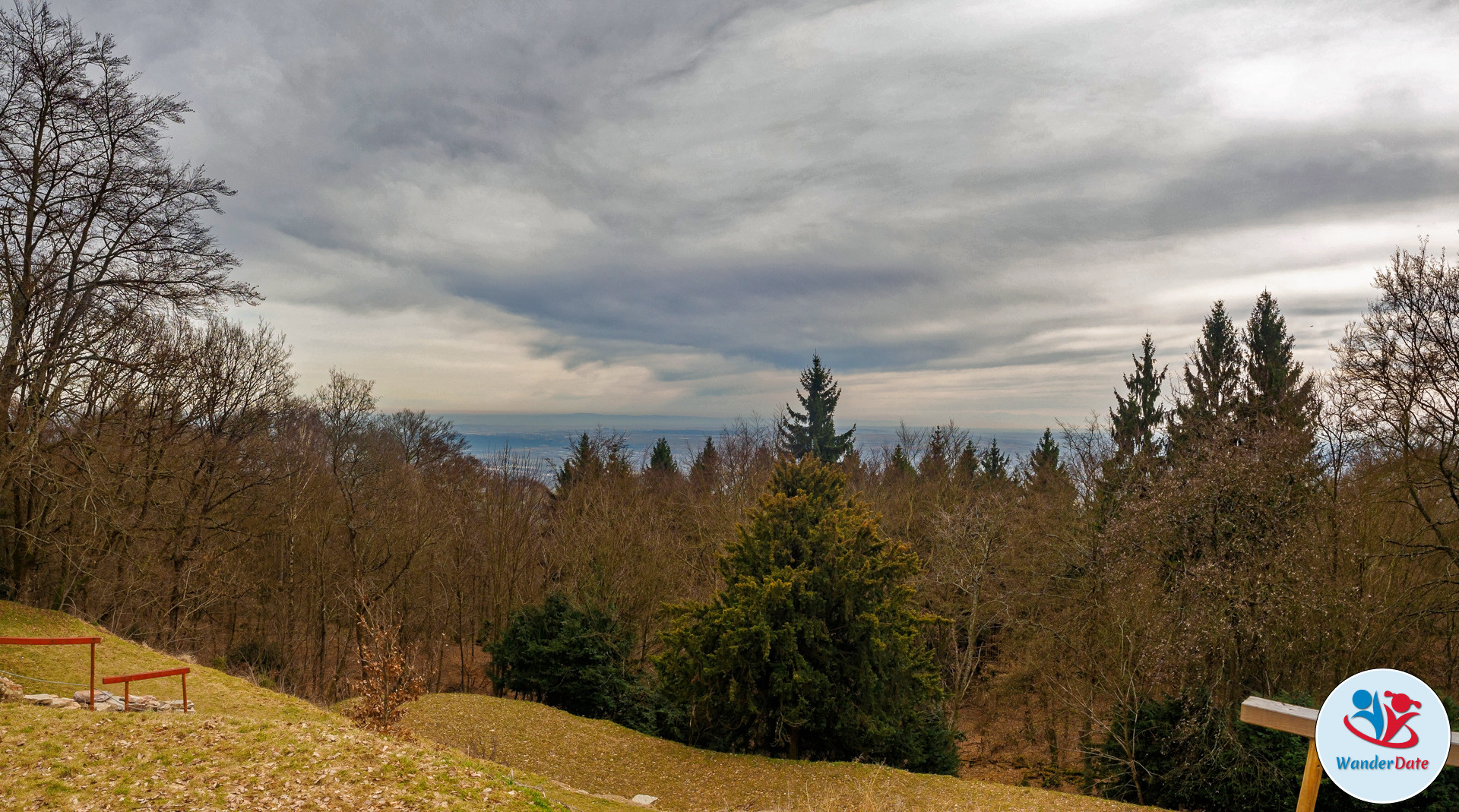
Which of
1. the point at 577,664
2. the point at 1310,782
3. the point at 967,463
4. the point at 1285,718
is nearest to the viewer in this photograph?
the point at 1285,718

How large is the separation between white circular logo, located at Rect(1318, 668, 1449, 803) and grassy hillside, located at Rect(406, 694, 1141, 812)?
8813 mm

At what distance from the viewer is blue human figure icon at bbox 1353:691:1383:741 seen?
2920 millimetres

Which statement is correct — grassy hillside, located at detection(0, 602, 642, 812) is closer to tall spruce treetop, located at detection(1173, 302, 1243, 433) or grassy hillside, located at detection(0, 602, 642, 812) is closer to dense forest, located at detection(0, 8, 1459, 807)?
dense forest, located at detection(0, 8, 1459, 807)

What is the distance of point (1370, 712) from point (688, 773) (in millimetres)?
13655

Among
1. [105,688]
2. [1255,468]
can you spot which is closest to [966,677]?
[1255,468]

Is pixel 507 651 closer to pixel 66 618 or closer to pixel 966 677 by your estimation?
pixel 66 618

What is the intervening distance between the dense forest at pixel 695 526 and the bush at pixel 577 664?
0.41 metres

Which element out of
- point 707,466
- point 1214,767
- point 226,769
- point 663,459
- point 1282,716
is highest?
point 663,459

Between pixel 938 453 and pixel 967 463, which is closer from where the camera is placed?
pixel 967 463

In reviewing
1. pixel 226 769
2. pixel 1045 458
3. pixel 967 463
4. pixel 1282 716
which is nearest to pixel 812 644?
pixel 226 769

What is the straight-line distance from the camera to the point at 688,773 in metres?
14.6

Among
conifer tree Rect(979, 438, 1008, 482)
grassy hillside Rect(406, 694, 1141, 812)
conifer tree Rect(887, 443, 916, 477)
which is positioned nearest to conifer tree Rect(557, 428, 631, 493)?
conifer tree Rect(887, 443, 916, 477)

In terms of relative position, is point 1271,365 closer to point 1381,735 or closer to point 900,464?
point 900,464

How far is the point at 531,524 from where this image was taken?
29703 millimetres
